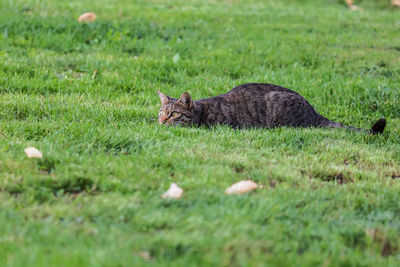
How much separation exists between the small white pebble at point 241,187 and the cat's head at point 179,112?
192cm

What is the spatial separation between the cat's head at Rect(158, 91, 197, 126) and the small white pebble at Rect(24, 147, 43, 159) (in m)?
1.77

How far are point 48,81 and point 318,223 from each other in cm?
443

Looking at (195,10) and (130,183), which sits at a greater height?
(195,10)

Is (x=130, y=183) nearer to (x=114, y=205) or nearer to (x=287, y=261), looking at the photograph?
(x=114, y=205)

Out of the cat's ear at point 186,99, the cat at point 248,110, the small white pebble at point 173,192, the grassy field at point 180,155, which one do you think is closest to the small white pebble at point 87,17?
the grassy field at point 180,155

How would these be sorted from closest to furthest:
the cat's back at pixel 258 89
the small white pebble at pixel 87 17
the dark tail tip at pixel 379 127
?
1. the dark tail tip at pixel 379 127
2. the cat's back at pixel 258 89
3. the small white pebble at pixel 87 17

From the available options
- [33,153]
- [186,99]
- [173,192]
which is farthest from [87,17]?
[173,192]

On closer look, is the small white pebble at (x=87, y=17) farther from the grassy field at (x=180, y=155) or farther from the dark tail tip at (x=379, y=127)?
the dark tail tip at (x=379, y=127)

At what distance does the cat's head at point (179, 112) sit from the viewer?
4906mm

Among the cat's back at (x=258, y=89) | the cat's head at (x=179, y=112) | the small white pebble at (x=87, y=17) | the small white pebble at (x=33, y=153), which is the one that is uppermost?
the small white pebble at (x=87, y=17)

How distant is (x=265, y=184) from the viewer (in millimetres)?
3217

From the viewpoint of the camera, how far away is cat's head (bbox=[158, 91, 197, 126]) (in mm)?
4906

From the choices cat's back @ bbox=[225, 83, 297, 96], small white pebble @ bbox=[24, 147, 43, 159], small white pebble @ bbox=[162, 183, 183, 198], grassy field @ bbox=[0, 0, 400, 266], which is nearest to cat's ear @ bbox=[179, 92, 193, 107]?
grassy field @ bbox=[0, 0, 400, 266]

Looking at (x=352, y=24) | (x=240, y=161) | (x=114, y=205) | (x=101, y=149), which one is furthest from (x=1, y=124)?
(x=352, y=24)
